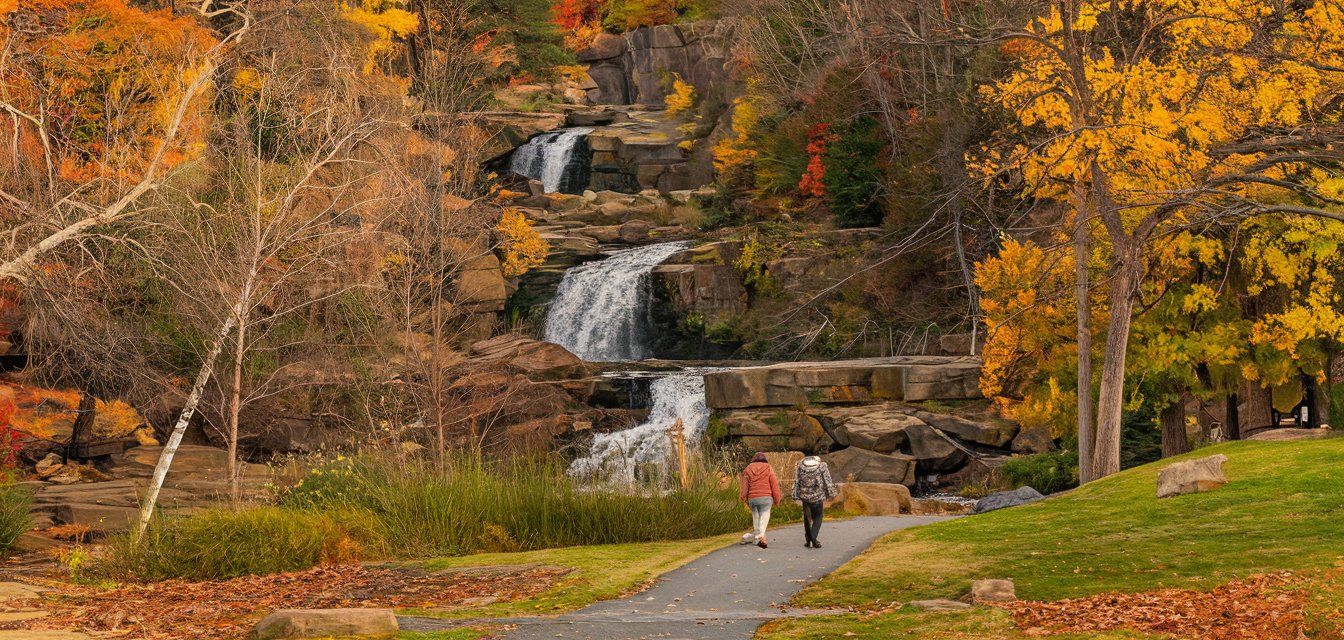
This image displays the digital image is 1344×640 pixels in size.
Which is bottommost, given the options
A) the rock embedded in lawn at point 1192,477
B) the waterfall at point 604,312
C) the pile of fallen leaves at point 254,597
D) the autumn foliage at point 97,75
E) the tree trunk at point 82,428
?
the pile of fallen leaves at point 254,597

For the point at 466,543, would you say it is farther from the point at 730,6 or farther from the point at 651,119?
→ the point at 651,119

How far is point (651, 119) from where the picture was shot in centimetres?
6800

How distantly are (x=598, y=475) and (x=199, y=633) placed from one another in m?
9.57

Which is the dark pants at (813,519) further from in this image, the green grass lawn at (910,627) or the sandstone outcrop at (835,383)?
the sandstone outcrop at (835,383)

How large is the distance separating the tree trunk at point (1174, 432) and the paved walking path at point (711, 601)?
43.0 ft

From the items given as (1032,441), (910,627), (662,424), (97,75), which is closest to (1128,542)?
(910,627)

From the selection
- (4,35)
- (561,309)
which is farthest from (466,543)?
(561,309)

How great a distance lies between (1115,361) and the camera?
23.6 m

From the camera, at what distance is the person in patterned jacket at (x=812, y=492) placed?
17344 millimetres

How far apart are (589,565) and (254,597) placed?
3.87 meters

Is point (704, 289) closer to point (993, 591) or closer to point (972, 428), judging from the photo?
point (972, 428)

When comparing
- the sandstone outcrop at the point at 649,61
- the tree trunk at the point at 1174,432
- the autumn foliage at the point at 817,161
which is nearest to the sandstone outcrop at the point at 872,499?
the tree trunk at the point at 1174,432

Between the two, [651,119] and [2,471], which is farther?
[651,119]

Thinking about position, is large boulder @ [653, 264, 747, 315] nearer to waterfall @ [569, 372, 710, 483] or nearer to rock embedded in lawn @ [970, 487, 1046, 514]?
waterfall @ [569, 372, 710, 483]
